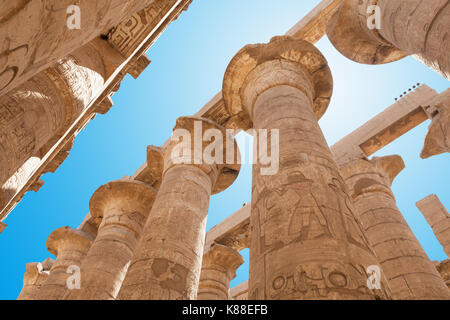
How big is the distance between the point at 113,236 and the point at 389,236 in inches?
276

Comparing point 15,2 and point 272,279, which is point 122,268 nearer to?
point 272,279

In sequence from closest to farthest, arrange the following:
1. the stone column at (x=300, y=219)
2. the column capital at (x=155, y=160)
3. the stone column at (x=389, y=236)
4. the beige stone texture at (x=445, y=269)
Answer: the stone column at (x=300, y=219)
the stone column at (x=389, y=236)
the column capital at (x=155, y=160)
the beige stone texture at (x=445, y=269)

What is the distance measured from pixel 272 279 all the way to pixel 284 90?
12.1 ft

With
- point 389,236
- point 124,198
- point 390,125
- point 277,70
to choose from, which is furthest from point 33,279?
point 390,125

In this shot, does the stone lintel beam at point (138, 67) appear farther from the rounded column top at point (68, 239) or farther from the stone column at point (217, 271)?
the rounded column top at point (68, 239)

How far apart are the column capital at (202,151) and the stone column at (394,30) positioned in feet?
12.2

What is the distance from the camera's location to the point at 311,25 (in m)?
9.09

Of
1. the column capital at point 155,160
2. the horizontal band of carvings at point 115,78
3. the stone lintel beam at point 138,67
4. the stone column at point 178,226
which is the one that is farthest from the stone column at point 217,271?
the stone lintel beam at point 138,67

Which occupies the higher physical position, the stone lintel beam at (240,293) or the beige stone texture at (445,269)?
the stone lintel beam at (240,293)

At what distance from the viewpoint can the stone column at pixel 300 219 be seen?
2413 millimetres

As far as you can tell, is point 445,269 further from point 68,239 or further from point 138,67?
point 68,239

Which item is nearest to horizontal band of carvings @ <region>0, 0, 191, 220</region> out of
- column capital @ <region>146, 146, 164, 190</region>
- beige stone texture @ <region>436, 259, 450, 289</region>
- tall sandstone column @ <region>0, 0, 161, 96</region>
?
column capital @ <region>146, 146, 164, 190</region>

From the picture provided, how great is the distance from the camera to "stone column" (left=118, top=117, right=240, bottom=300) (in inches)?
181
